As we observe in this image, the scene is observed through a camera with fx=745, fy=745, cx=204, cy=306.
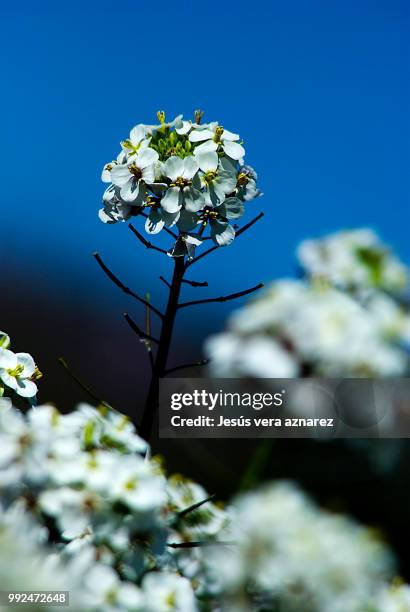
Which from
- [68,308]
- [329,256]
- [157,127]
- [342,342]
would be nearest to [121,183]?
[157,127]

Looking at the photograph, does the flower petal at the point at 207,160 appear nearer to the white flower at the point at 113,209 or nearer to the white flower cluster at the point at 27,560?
the white flower at the point at 113,209

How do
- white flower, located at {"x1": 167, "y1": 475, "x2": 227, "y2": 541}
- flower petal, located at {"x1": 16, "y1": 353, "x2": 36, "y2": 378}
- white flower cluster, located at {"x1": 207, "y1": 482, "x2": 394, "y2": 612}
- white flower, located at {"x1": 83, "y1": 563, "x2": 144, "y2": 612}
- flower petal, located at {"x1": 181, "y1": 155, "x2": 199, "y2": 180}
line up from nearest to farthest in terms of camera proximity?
white flower cluster, located at {"x1": 207, "y1": 482, "x2": 394, "y2": 612}
white flower, located at {"x1": 83, "y1": 563, "x2": 144, "y2": 612}
white flower, located at {"x1": 167, "y1": 475, "x2": 227, "y2": 541}
flower petal, located at {"x1": 181, "y1": 155, "x2": 199, "y2": 180}
flower petal, located at {"x1": 16, "y1": 353, "x2": 36, "y2": 378}

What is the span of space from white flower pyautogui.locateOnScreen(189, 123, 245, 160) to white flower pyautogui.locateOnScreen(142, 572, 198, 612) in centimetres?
63

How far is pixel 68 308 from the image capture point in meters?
3.64

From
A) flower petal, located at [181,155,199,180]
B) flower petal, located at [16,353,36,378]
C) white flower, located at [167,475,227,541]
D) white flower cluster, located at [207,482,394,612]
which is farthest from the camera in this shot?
flower petal, located at [16,353,36,378]

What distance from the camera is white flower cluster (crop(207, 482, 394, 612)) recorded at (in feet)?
2.25

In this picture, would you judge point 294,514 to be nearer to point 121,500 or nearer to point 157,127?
point 121,500

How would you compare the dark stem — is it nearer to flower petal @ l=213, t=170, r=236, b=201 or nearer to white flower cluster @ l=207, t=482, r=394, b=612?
flower petal @ l=213, t=170, r=236, b=201

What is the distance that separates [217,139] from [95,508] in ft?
2.05

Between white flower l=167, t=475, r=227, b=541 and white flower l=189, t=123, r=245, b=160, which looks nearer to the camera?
white flower l=167, t=475, r=227, b=541

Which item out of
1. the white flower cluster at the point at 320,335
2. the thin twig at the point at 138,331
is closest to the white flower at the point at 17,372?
the thin twig at the point at 138,331

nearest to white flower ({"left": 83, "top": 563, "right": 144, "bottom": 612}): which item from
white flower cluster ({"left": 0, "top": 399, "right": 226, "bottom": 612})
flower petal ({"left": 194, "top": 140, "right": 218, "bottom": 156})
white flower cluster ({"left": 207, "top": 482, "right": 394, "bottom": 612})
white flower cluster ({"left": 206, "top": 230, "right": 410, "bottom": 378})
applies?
white flower cluster ({"left": 0, "top": 399, "right": 226, "bottom": 612})

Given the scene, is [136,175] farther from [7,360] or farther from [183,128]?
[7,360]

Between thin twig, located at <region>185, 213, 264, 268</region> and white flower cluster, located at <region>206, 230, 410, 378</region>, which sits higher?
thin twig, located at <region>185, 213, 264, 268</region>
